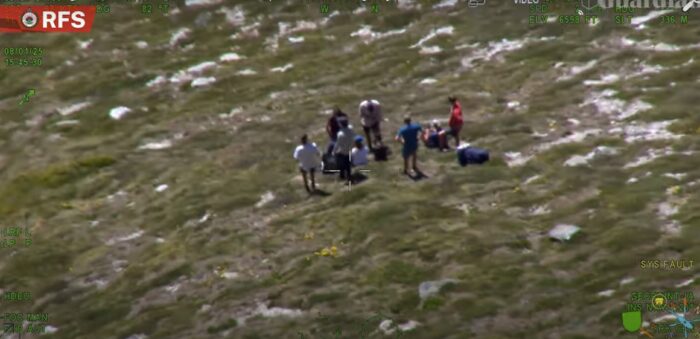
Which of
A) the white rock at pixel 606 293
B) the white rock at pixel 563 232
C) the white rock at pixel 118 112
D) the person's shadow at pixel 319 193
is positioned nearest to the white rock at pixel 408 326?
the white rock at pixel 606 293

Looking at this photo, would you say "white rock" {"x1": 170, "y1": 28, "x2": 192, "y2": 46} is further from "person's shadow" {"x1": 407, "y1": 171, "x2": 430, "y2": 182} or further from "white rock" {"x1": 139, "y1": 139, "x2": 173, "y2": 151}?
"person's shadow" {"x1": 407, "y1": 171, "x2": 430, "y2": 182}

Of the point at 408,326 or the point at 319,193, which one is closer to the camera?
the point at 408,326

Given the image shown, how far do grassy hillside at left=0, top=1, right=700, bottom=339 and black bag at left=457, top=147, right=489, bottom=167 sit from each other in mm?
429

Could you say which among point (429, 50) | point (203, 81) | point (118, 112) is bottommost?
point (118, 112)

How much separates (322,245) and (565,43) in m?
16.4

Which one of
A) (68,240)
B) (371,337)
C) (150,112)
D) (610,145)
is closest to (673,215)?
(610,145)

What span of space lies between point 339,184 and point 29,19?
26.5 meters

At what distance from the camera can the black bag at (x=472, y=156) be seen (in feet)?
107

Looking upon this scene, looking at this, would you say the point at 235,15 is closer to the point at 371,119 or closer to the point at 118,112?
the point at 118,112

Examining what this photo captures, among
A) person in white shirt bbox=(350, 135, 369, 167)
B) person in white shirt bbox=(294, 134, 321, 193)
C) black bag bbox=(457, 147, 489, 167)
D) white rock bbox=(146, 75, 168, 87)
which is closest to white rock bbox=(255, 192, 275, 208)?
person in white shirt bbox=(294, 134, 321, 193)

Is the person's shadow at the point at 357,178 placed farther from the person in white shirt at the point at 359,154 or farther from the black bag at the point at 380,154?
the black bag at the point at 380,154

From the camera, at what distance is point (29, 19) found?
52.6 m

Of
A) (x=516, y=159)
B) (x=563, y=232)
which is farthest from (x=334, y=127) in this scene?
(x=563, y=232)

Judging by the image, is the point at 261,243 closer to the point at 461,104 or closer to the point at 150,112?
the point at 461,104
